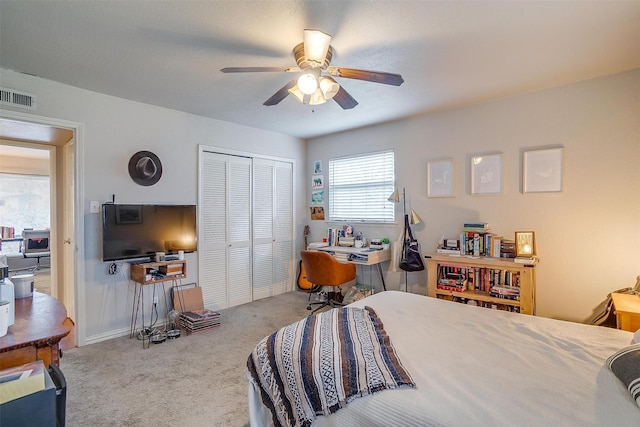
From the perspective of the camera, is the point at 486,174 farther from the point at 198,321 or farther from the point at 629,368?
the point at 198,321

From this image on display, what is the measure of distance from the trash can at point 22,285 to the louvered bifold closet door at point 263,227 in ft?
8.71

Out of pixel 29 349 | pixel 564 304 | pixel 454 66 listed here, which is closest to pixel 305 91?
pixel 454 66

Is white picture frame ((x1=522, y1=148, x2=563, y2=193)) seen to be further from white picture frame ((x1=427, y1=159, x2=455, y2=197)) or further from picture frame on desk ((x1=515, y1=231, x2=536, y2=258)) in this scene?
white picture frame ((x1=427, y1=159, x2=455, y2=197))

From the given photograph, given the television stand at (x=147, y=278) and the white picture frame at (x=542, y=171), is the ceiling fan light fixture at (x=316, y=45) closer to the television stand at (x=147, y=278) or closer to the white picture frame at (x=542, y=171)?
the white picture frame at (x=542, y=171)

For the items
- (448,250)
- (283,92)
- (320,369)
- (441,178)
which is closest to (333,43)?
(283,92)

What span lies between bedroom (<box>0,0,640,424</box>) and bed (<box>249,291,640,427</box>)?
1350 millimetres

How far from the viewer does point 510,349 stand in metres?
1.53

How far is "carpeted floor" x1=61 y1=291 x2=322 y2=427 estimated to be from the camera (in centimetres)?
193

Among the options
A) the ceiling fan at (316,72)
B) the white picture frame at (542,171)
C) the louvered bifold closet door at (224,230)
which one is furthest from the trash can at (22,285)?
the white picture frame at (542,171)

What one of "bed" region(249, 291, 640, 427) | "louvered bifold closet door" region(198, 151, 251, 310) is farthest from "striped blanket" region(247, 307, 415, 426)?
"louvered bifold closet door" region(198, 151, 251, 310)

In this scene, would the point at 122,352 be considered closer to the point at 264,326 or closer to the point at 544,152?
the point at 264,326

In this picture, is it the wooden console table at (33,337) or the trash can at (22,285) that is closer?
the wooden console table at (33,337)

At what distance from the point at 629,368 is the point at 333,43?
2.31 m

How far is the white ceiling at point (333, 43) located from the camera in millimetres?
1781
